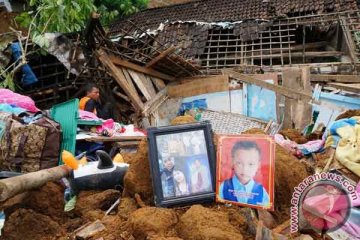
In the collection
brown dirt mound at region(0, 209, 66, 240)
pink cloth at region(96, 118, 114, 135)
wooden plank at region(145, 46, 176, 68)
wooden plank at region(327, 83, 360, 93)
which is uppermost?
wooden plank at region(145, 46, 176, 68)

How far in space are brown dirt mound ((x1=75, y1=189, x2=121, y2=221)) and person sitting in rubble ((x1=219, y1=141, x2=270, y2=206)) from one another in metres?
1.11

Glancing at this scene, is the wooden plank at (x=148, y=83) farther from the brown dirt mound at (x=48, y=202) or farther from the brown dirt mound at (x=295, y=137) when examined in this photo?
the brown dirt mound at (x=48, y=202)

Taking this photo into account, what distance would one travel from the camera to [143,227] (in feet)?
11.3

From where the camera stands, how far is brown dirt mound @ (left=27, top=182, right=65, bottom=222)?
4.15 m

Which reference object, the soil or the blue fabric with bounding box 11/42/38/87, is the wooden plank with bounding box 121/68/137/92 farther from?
the soil

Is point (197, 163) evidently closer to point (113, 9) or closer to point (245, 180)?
point (245, 180)

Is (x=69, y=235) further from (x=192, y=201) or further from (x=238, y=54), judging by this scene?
(x=238, y=54)

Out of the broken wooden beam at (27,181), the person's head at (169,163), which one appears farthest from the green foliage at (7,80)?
the person's head at (169,163)

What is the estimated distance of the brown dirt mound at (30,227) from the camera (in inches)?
149

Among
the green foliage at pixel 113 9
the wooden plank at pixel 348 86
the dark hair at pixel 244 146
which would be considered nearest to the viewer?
the dark hair at pixel 244 146

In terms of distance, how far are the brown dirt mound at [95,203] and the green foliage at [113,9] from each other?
11824mm

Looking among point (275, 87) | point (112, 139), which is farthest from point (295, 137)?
point (112, 139)

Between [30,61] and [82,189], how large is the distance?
587 centimetres

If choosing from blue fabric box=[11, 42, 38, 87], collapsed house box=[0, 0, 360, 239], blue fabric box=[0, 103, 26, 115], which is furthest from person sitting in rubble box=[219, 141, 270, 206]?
blue fabric box=[11, 42, 38, 87]
